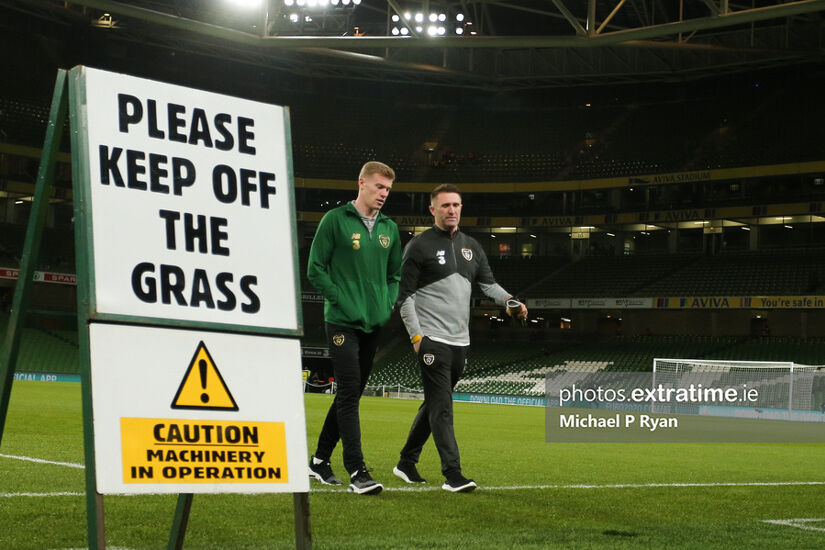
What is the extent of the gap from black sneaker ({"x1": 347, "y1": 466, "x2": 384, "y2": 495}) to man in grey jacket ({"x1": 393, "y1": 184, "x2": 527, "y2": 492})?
527mm

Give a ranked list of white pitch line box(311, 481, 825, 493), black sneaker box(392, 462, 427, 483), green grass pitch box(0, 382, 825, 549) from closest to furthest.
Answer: green grass pitch box(0, 382, 825, 549), white pitch line box(311, 481, 825, 493), black sneaker box(392, 462, 427, 483)

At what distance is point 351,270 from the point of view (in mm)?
6039

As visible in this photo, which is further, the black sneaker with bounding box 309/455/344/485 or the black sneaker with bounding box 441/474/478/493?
the black sneaker with bounding box 309/455/344/485

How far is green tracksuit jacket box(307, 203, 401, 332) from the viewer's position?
19.5ft

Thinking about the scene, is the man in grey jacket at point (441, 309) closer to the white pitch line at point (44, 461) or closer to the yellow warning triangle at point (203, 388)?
the white pitch line at point (44, 461)

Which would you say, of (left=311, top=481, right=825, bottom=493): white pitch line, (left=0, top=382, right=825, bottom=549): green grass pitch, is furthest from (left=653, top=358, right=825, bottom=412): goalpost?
(left=311, top=481, right=825, bottom=493): white pitch line

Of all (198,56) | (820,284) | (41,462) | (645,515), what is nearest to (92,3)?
(198,56)

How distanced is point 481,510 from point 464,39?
83.1 feet

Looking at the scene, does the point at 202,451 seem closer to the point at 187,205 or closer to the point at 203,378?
the point at 203,378

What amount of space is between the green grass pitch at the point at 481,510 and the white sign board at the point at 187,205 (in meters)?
1.23

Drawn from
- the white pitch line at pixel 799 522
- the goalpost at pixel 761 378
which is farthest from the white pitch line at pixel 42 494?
the goalpost at pixel 761 378

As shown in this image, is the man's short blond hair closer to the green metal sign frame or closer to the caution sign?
the green metal sign frame
